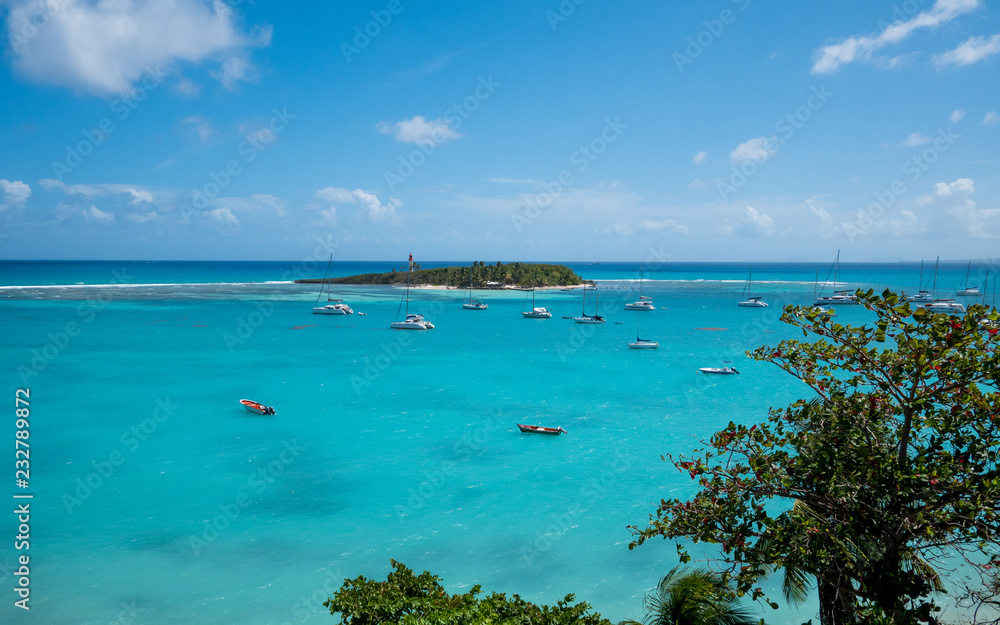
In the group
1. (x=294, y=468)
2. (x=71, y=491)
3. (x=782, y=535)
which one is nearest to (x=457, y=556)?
(x=294, y=468)

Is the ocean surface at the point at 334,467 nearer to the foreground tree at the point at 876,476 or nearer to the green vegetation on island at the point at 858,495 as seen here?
the green vegetation on island at the point at 858,495

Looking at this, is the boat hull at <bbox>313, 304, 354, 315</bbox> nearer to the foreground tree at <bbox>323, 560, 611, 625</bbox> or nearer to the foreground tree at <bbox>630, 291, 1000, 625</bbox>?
the foreground tree at <bbox>323, 560, 611, 625</bbox>

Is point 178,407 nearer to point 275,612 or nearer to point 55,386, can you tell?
point 55,386

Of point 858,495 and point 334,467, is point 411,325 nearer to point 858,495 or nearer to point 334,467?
point 334,467

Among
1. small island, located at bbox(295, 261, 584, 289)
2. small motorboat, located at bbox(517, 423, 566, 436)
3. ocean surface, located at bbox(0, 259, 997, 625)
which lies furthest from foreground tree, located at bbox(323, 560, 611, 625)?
small island, located at bbox(295, 261, 584, 289)

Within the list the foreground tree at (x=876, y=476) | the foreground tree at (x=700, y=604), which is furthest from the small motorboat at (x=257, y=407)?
the foreground tree at (x=876, y=476)
